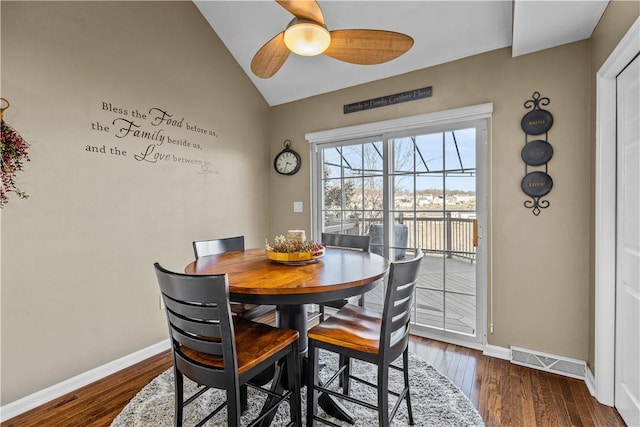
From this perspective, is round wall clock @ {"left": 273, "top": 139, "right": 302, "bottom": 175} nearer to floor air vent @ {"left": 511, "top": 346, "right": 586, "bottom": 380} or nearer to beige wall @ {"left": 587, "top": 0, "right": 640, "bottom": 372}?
beige wall @ {"left": 587, "top": 0, "right": 640, "bottom": 372}

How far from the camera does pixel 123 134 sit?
2426 mm

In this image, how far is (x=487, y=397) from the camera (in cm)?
198

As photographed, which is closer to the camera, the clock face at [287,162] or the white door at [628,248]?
the white door at [628,248]

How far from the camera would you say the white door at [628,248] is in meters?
1.63

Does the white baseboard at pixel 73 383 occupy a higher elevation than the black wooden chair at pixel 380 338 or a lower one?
lower

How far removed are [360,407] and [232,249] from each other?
153 cm

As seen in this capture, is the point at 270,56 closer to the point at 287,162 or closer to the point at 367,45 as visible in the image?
the point at 367,45

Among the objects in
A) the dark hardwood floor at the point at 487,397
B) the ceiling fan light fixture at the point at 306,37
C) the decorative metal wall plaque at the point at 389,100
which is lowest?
the dark hardwood floor at the point at 487,397

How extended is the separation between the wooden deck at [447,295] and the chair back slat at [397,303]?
1.39 metres

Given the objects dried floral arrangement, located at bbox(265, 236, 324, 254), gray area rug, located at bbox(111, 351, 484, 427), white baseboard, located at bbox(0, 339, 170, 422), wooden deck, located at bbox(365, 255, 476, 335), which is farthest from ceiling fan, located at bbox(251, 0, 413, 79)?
white baseboard, located at bbox(0, 339, 170, 422)

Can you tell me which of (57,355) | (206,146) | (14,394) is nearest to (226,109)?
(206,146)

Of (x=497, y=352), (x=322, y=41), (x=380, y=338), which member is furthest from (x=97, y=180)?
(x=497, y=352)

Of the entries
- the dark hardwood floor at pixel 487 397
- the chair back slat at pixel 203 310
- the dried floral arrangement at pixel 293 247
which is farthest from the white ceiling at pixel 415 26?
the dark hardwood floor at pixel 487 397

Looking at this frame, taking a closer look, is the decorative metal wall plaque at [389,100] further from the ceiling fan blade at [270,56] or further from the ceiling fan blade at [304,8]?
the ceiling fan blade at [304,8]
